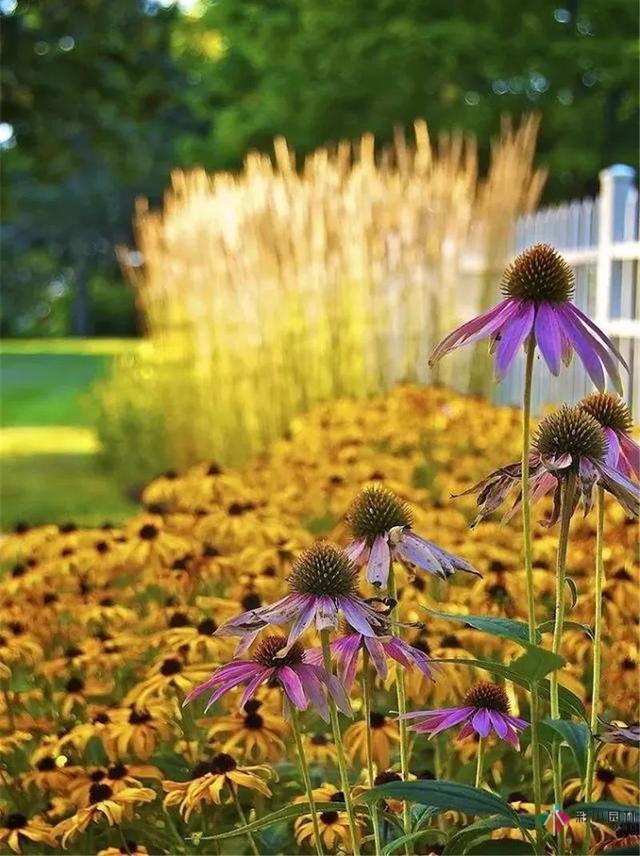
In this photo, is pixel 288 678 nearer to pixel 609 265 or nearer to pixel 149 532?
pixel 149 532

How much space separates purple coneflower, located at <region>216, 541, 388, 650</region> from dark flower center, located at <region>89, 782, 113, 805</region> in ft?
1.57

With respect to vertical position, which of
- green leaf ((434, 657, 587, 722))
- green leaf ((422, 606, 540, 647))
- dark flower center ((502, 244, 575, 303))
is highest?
dark flower center ((502, 244, 575, 303))

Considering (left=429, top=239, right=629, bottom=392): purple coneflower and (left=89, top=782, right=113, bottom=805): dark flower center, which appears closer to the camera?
(left=429, top=239, right=629, bottom=392): purple coneflower

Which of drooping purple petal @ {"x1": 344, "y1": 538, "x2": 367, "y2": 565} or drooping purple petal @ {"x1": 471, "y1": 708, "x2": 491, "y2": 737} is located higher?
drooping purple petal @ {"x1": 344, "y1": 538, "x2": 367, "y2": 565}

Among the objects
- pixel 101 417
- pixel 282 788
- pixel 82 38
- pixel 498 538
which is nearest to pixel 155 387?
pixel 101 417

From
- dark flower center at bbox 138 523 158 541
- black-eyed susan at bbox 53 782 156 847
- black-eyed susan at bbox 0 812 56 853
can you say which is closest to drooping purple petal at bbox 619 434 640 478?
black-eyed susan at bbox 53 782 156 847

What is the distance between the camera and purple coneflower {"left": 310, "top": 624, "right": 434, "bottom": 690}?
1185 millimetres

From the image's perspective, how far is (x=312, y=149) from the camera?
39.8ft

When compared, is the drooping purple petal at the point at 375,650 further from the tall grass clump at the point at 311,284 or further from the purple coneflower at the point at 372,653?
the tall grass clump at the point at 311,284

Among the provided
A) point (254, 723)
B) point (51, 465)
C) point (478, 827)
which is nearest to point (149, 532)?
point (254, 723)

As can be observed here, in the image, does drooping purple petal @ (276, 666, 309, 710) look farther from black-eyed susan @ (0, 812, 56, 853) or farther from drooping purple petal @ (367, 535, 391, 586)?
black-eyed susan @ (0, 812, 56, 853)

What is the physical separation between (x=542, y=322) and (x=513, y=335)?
37 mm

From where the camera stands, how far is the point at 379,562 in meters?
1.23

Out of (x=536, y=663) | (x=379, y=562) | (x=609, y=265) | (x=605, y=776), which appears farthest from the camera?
(x=609, y=265)
